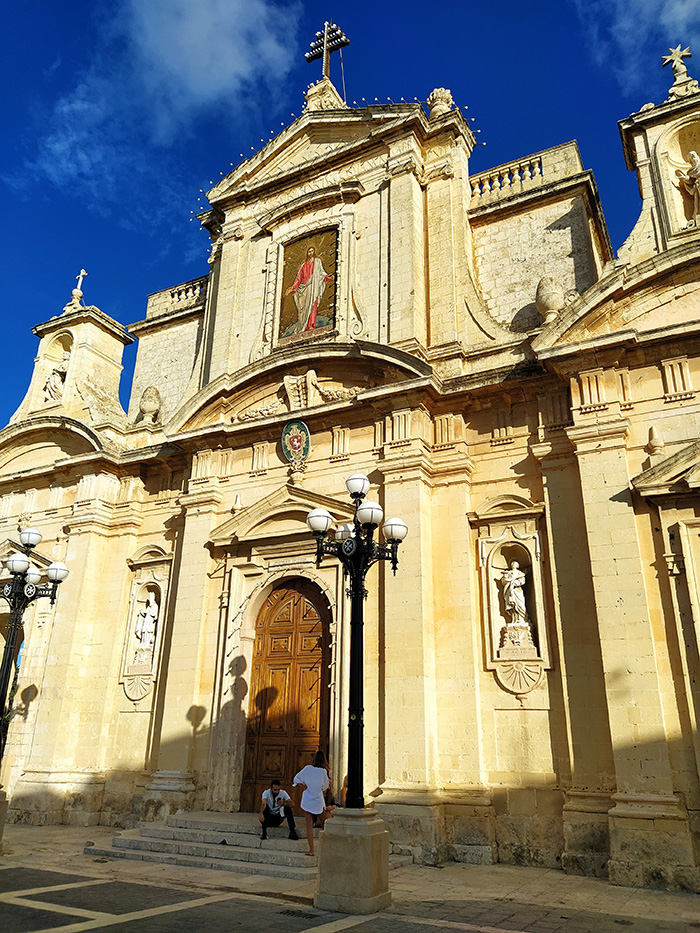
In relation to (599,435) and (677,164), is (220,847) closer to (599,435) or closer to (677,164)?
(599,435)

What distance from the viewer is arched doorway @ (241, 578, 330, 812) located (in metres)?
12.9

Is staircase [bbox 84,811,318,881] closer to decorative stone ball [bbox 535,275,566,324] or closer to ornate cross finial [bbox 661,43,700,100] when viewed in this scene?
decorative stone ball [bbox 535,275,566,324]

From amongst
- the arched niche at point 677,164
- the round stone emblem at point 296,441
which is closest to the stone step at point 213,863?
the round stone emblem at point 296,441

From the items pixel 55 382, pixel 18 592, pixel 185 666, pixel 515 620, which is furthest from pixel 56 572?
pixel 55 382

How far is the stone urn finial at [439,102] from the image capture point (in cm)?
1631

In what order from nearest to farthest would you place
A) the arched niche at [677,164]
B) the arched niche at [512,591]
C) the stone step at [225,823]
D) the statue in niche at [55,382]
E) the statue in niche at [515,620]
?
the stone step at [225,823]
the arched niche at [512,591]
the statue in niche at [515,620]
the arched niche at [677,164]
the statue in niche at [55,382]

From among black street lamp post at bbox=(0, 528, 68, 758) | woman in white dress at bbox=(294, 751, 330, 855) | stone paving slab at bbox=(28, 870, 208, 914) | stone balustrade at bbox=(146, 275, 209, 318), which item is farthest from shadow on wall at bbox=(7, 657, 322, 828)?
stone balustrade at bbox=(146, 275, 209, 318)

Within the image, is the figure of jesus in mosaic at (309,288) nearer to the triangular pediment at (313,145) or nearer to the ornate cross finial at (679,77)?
the triangular pediment at (313,145)

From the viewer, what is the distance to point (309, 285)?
1622 cm

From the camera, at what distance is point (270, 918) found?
23.6 ft

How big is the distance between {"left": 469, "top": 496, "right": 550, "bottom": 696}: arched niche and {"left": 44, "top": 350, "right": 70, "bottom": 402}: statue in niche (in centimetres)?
1233

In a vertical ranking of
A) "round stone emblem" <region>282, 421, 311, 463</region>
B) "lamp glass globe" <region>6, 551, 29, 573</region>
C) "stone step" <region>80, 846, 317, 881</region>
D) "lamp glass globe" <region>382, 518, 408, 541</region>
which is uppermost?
"round stone emblem" <region>282, 421, 311, 463</region>

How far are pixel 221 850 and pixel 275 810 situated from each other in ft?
3.00

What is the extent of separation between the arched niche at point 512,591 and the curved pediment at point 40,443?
9933mm
